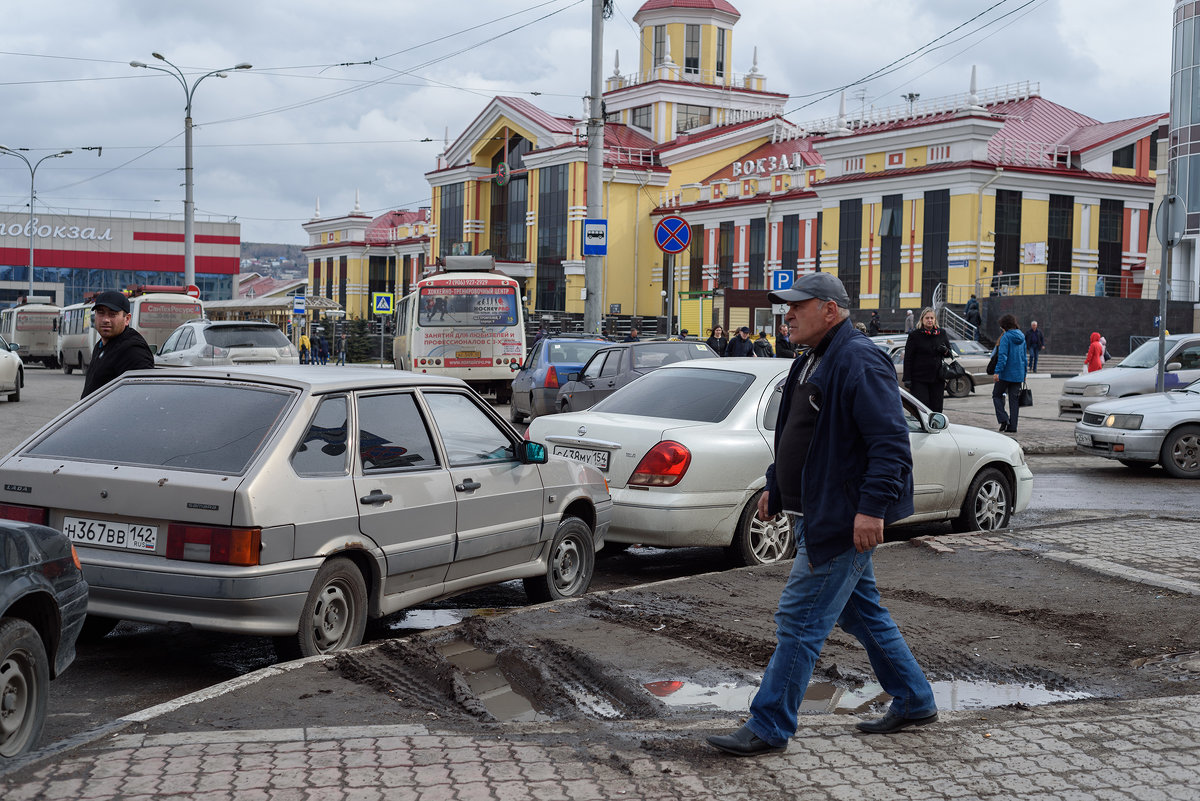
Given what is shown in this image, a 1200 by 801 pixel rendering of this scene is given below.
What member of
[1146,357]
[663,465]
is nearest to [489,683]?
[663,465]

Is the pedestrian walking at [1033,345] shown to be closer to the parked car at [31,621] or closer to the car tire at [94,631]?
the car tire at [94,631]

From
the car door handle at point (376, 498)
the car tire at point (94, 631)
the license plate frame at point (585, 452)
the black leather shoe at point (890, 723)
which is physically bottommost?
the car tire at point (94, 631)

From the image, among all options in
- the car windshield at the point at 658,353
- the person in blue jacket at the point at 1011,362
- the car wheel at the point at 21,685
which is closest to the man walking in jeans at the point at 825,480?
the car wheel at the point at 21,685

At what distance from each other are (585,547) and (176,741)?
12.0ft

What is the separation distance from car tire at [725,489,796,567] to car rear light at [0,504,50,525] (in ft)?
14.7

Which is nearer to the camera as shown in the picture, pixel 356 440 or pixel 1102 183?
pixel 356 440

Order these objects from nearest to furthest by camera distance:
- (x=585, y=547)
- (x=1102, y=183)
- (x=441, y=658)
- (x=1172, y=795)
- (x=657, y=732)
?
1. (x=1172, y=795)
2. (x=657, y=732)
3. (x=441, y=658)
4. (x=585, y=547)
5. (x=1102, y=183)

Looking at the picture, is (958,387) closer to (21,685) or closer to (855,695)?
(855,695)

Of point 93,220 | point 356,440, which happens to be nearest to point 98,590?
Result: point 356,440

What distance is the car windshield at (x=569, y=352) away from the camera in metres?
22.3

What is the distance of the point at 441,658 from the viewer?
5.92 meters

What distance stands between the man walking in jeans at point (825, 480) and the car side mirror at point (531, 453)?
2.61 meters

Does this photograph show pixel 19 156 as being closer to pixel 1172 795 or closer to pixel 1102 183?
pixel 1102 183

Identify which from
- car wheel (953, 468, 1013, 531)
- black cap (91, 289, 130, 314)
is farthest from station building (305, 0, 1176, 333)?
black cap (91, 289, 130, 314)
